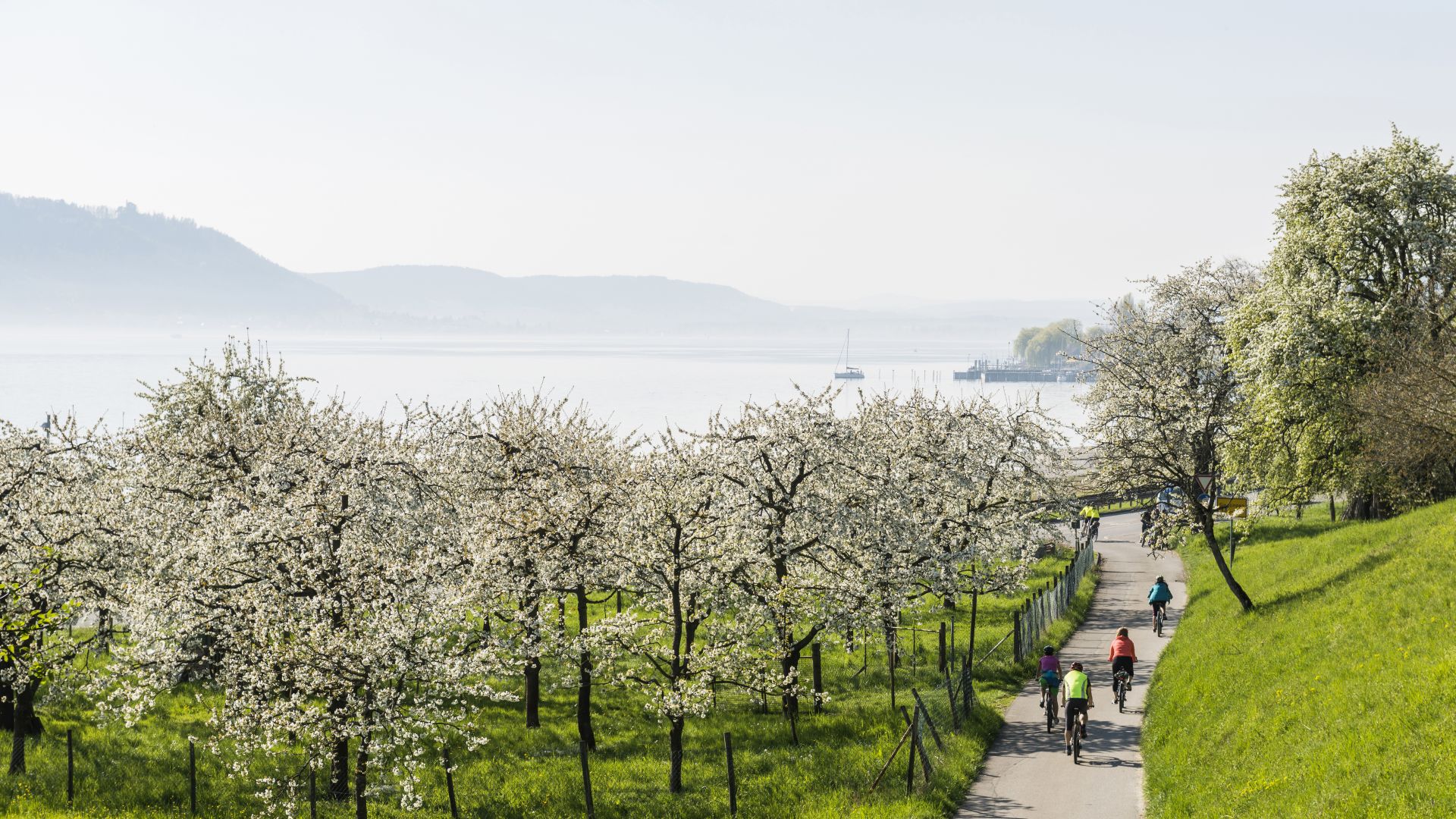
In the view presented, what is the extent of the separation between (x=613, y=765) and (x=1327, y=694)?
16414 millimetres

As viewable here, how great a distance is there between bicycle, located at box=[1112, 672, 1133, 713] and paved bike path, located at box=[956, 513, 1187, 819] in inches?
9.7

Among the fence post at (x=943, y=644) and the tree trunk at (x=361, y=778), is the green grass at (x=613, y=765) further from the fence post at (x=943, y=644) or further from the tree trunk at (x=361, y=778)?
the tree trunk at (x=361, y=778)

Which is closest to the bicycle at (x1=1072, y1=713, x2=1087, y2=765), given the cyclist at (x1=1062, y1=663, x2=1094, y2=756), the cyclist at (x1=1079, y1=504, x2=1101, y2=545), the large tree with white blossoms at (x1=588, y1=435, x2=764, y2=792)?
the cyclist at (x1=1062, y1=663, x2=1094, y2=756)

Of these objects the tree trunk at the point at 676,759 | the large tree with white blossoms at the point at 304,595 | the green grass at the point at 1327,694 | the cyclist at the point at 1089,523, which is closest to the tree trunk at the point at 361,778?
the large tree with white blossoms at the point at 304,595

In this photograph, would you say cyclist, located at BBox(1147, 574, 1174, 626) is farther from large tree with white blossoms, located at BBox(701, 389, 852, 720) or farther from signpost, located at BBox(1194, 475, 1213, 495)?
large tree with white blossoms, located at BBox(701, 389, 852, 720)

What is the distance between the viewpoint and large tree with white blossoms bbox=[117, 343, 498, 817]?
20984mm

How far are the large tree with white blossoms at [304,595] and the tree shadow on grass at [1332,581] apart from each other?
21043 mm

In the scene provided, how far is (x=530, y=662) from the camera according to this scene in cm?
2961

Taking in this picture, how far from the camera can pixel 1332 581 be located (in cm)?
2753

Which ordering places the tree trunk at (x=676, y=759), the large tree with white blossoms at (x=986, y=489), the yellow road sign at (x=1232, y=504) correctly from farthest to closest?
the yellow road sign at (x=1232, y=504)
the large tree with white blossoms at (x=986, y=489)
the tree trunk at (x=676, y=759)

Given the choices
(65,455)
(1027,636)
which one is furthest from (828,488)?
(65,455)

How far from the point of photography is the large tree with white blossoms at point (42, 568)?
2388 cm

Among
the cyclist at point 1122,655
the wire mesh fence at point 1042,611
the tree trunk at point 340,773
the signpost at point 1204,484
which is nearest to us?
the tree trunk at point 340,773

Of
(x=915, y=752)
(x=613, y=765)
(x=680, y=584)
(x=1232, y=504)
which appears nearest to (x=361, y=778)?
(x=613, y=765)
